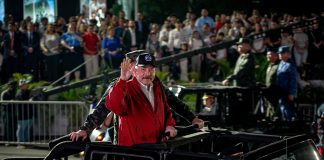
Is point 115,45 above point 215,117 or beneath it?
above

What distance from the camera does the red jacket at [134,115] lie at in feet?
19.3

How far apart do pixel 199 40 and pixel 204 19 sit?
157cm

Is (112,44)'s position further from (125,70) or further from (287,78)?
(125,70)

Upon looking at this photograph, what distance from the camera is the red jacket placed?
5.89 meters

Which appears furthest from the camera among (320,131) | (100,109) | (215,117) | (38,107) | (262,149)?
(38,107)

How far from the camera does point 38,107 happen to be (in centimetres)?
1451

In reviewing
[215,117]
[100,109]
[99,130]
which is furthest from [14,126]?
[100,109]

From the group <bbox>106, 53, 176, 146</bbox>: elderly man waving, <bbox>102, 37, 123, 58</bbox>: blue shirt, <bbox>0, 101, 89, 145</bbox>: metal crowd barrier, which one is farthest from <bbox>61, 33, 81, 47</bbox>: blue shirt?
<bbox>106, 53, 176, 146</bbox>: elderly man waving

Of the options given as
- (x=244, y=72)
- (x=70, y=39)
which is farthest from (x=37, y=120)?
(x=244, y=72)

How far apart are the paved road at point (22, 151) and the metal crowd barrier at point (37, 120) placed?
0.13 meters

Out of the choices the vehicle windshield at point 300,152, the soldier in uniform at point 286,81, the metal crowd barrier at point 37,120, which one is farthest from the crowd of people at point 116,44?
the vehicle windshield at point 300,152

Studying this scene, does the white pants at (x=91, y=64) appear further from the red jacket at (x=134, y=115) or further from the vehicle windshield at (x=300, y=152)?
the vehicle windshield at (x=300, y=152)

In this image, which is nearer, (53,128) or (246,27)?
(53,128)

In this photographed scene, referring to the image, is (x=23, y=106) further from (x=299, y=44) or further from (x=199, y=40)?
(x=299, y=44)
